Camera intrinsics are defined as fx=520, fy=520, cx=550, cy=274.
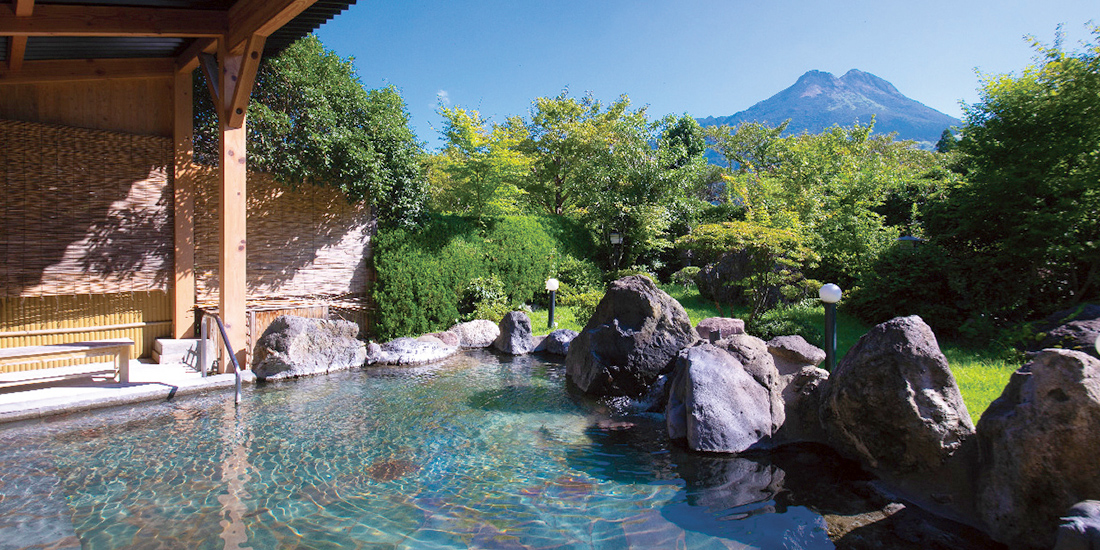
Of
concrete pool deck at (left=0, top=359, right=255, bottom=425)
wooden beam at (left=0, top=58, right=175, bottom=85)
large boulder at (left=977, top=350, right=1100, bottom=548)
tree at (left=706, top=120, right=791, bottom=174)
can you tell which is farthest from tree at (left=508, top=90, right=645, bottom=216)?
large boulder at (left=977, top=350, right=1100, bottom=548)

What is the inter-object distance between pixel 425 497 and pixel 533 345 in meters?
6.40

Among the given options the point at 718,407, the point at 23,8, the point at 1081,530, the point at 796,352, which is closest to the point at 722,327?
the point at 796,352

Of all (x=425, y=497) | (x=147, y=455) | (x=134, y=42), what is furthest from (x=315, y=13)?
(x=425, y=497)

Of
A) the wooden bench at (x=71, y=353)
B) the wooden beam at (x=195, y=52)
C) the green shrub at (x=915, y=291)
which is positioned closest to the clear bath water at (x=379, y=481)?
the wooden bench at (x=71, y=353)

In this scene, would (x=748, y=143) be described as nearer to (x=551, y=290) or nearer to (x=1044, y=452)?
(x=551, y=290)

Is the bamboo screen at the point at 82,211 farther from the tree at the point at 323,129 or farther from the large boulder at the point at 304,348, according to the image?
the large boulder at the point at 304,348

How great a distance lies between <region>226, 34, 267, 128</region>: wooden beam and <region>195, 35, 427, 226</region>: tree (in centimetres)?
116

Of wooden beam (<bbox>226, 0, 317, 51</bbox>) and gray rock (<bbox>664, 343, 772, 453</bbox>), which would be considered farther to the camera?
wooden beam (<bbox>226, 0, 317, 51</bbox>)

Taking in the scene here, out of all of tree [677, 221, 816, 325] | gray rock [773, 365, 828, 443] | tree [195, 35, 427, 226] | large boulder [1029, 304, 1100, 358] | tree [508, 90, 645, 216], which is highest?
tree [508, 90, 645, 216]

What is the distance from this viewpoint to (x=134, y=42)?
7516mm

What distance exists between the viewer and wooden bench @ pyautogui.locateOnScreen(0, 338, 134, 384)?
6316mm

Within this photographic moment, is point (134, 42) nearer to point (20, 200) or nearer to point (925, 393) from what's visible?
point (20, 200)

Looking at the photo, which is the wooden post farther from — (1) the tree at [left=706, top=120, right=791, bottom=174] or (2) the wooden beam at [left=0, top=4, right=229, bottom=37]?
(1) the tree at [left=706, top=120, right=791, bottom=174]

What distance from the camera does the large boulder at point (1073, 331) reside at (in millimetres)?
A: 6301
